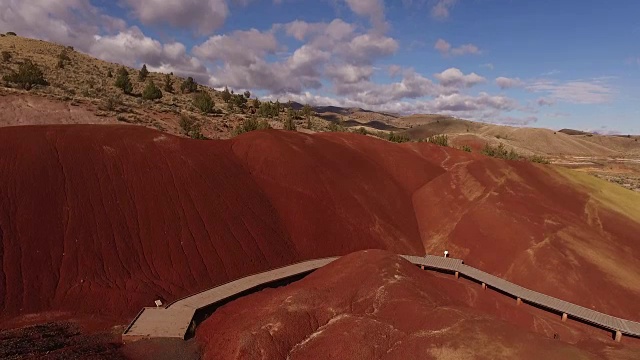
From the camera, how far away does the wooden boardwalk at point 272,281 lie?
13883 millimetres

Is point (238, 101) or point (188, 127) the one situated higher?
point (238, 101)

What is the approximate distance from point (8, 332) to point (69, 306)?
210cm

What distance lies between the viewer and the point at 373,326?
1331 centimetres

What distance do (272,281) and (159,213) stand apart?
6848 millimetres

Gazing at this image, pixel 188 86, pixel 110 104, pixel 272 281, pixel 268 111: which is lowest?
pixel 272 281

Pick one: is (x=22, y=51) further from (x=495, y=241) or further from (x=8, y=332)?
(x=495, y=241)

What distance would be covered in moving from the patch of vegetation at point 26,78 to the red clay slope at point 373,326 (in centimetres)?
3740

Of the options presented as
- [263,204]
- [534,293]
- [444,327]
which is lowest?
[534,293]

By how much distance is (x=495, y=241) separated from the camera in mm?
23453

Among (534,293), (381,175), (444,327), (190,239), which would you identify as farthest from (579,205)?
(190,239)

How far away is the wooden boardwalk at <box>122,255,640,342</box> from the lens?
13.9 meters

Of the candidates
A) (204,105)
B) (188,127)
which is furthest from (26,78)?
(204,105)

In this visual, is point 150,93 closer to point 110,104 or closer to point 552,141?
point 110,104

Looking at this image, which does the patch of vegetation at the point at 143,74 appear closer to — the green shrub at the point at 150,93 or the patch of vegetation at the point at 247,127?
the green shrub at the point at 150,93
